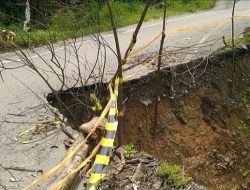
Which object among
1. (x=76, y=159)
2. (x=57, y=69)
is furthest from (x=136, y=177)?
(x=57, y=69)

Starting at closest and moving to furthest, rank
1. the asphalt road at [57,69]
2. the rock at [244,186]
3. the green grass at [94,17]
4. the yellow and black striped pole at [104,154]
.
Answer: the yellow and black striped pole at [104,154]
the asphalt road at [57,69]
the green grass at [94,17]
the rock at [244,186]

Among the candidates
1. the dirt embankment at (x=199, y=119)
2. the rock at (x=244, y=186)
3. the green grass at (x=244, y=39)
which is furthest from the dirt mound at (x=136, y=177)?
the green grass at (x=244, y=39)

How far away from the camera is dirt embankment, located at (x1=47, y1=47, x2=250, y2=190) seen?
683 cm

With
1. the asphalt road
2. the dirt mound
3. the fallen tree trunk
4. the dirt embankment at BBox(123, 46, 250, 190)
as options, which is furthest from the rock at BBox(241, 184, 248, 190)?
the fallen tree trunk

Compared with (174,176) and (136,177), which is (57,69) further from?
(174,176)

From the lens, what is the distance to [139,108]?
6.91 metres

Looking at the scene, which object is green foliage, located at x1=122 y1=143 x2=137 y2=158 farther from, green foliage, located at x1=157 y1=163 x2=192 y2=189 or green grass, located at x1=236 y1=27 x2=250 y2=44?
green grass, located at x1=236 y1=27 x2=250 y2=44

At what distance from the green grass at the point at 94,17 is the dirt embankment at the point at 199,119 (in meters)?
1.38

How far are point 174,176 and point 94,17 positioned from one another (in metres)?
6.74

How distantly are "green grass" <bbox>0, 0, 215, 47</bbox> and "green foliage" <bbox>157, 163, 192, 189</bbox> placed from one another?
10.2ft

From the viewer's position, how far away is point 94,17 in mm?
10344

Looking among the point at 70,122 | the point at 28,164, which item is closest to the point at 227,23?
the point at 70,122

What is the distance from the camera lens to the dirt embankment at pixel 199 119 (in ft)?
22.4

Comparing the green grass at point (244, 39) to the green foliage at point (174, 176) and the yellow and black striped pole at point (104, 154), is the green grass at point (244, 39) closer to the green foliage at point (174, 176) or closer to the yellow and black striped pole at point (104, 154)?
the yellow and black striped pole at point (104, 154)
